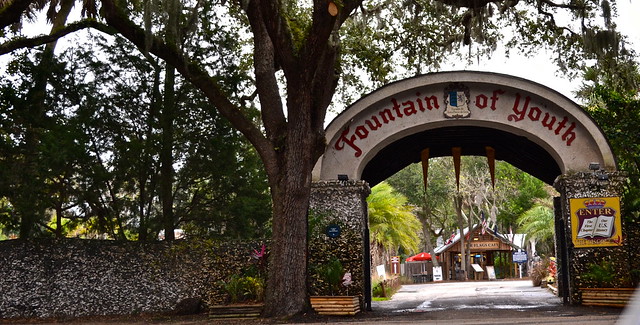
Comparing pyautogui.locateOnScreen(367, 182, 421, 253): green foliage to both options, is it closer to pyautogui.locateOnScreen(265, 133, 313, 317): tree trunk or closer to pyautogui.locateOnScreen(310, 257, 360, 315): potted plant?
pyautogui.locateOnScreen(310, 257, 360, 315): potted plant

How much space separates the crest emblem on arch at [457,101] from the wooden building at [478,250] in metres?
33.6

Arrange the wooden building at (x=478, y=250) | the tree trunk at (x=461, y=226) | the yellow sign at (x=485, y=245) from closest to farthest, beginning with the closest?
the tree trunk at (x=461, y=226)
the wooden building at (x=478, y=250)
the yellow sign at (x=485, y=245)

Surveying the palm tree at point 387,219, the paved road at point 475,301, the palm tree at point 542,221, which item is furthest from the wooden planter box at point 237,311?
the palm tree at point 542,221

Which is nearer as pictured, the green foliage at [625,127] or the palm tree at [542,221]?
the green foliage at [625,127]

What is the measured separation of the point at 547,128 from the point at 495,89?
5.12ft

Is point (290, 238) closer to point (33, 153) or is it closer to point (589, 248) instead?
point (33, 153)

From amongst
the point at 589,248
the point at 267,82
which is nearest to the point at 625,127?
the point at 589,248

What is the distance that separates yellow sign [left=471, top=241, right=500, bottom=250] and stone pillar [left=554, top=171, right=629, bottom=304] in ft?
120

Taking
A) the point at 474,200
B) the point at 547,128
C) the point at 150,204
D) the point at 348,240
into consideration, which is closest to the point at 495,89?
the point at 547,128

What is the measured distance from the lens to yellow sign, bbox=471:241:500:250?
52.3 metres

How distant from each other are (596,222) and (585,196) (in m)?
0.65

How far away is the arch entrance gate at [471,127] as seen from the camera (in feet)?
53.9

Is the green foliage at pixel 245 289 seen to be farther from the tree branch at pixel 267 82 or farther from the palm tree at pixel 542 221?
the palm tree at pixel 542 221

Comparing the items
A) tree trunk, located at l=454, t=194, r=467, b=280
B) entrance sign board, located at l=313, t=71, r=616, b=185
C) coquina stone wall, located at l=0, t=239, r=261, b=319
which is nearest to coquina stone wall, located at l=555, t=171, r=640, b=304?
entrance sign board, located at l=313, t=71, r=616, b=185
